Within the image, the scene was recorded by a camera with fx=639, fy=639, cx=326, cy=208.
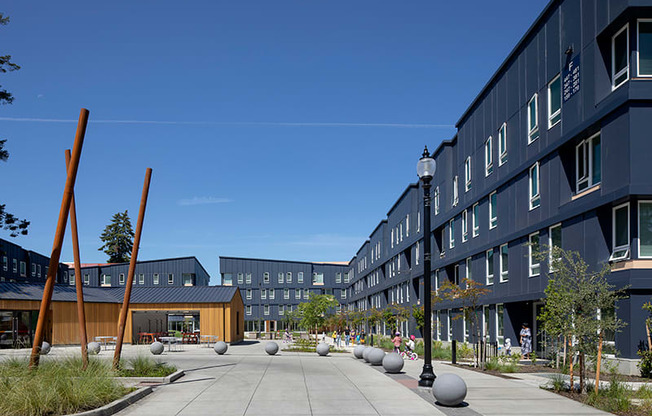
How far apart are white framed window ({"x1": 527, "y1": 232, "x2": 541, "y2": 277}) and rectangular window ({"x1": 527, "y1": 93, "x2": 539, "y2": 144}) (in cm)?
441

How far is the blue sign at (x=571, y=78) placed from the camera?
78.7 feet

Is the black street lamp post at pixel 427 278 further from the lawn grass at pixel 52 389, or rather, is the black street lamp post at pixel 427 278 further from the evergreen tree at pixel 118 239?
the evergreen tree at pixel 118 239

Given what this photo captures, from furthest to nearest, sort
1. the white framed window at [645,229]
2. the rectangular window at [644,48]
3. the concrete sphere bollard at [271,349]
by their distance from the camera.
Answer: the concrete sphere bollard at [271,349] < the rectangular window at [644,48] < the white framed window at [645,229]

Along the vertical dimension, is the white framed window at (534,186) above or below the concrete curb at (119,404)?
above

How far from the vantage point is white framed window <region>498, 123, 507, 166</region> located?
3303 centimetres

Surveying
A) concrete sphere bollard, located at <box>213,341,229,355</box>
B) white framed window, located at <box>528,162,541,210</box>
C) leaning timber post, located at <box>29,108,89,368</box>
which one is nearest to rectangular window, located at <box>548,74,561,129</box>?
white framed window, located at <box>528,162,541,210</box>

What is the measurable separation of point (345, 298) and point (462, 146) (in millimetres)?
72354

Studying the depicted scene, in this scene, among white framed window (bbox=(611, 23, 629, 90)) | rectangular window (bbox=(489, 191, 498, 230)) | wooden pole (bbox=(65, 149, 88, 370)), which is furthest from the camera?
rectangular window (bbox=(489, 191, 498, 230))

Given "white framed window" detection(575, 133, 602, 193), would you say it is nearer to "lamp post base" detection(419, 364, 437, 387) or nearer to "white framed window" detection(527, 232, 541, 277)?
"white framed window" detection(527, 232, 541, 277)

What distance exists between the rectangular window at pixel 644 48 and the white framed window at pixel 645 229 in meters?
4.27

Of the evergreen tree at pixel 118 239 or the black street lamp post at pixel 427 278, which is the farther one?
the evergreen tree at pixel 118 239

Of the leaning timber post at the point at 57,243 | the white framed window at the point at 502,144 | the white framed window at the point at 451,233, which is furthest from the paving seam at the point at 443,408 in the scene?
the white framed window at the point at 451,233

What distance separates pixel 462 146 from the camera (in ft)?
136

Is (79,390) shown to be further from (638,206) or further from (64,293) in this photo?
(64,293)
